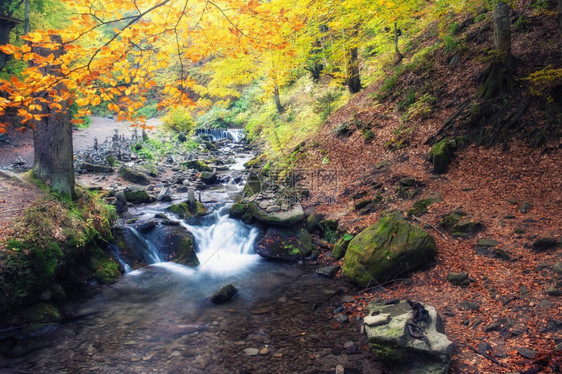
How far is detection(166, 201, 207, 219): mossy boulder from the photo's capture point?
412 inches

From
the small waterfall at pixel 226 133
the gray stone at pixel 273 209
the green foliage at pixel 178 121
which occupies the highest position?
the green foliage at pixel 178 121

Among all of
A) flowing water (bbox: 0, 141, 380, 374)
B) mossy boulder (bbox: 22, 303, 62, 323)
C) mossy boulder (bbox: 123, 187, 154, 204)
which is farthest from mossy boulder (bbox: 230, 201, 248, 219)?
mossy boulder (bbox: 22, 303, 62, 323)

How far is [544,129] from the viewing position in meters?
7.62

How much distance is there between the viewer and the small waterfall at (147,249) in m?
8.54

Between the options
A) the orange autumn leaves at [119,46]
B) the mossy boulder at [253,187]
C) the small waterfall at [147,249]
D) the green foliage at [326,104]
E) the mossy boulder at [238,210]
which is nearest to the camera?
the orange autumn leaves at [119,46]

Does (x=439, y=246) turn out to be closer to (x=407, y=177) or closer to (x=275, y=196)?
(x=407, y=177)

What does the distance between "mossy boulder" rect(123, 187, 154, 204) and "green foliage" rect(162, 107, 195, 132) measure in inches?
622

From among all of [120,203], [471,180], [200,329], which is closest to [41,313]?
[200,329]

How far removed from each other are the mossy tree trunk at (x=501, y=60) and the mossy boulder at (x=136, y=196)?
1121 centimetres

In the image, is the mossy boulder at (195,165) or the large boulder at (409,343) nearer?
the large boulder at (409,343)

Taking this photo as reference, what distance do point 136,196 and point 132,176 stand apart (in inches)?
121

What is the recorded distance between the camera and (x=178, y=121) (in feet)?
86.2

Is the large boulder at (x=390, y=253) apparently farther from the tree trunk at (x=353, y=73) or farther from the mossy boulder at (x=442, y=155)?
the tree trunk at (x=353, y=73)

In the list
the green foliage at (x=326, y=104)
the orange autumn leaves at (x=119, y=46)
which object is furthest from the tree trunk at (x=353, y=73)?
the orange autumn leaves at (x=119, y=46)
